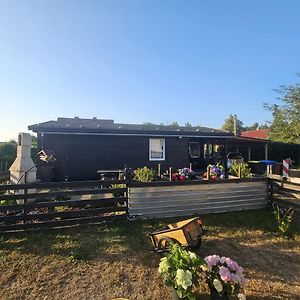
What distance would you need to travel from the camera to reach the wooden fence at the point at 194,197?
7250 millimetres

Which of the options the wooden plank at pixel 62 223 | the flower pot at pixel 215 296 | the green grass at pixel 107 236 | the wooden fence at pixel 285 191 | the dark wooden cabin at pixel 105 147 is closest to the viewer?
the flower pot at pixel 215 296

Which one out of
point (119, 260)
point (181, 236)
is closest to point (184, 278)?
point (181, 236)

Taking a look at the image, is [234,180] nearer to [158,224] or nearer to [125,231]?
[158,224]

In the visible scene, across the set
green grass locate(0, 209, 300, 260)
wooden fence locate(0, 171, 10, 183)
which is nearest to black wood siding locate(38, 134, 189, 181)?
wooden fence locate(0, 171, 10, 183)

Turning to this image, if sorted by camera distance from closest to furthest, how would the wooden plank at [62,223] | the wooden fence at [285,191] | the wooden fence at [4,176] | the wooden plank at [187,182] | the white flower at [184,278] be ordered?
the white flower at [184,278] < the wooden plank at [62,223] < the wooden plank at [187,182] < the wooden fence at [285,191] < the wooden fence at [4,176]

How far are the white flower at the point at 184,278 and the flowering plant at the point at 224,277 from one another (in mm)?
363

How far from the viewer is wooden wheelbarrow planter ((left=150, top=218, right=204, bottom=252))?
4.92 meters

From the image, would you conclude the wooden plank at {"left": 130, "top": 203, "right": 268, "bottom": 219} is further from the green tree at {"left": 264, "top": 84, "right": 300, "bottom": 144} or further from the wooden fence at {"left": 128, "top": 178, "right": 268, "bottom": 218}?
the green tree at {"left": 264, "top": 84, "right": 300, "bottom": 144}

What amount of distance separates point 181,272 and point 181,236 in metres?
1.60

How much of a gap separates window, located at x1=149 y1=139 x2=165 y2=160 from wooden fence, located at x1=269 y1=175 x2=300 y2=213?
8422 mm

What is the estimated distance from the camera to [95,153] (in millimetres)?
15008

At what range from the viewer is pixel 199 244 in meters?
5.34

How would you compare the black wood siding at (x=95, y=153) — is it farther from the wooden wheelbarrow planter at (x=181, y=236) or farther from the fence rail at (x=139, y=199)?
the wooden wheelbarrow planter at (x=181, y=236)

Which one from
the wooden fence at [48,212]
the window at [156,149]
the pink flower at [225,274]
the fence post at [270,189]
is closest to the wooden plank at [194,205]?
the fence post at [270,189]
